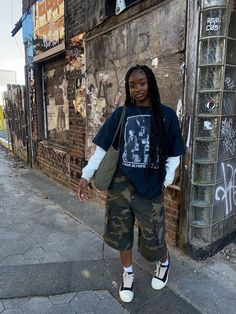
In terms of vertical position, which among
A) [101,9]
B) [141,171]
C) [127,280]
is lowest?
[127,280]

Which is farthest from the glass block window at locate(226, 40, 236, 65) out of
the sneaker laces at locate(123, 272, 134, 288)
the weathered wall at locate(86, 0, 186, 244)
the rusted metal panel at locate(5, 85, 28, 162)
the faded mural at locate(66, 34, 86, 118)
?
the rusted metal panel at locate(5, 85, 28, 162)

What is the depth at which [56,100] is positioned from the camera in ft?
19.6

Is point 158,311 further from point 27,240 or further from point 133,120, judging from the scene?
point 27,240

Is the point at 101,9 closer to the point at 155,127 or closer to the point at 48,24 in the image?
the point at 48,24

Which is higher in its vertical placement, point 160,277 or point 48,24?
point 48,24

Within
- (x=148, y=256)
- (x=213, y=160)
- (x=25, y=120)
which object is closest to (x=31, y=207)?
(x=148, y=256)

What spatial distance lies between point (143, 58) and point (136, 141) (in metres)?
1.54

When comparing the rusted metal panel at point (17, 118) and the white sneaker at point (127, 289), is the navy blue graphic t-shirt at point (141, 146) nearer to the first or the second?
the white sneaker at point (127, 289)

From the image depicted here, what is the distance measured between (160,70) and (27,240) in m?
2.43

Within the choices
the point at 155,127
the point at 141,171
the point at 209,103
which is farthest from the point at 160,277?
the point at 209,103

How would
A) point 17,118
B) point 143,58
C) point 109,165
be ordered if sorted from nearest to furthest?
point 109,165, point 143,58, point 17,118

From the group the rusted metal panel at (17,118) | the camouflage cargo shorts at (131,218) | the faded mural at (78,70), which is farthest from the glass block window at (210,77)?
the rusted metal panel at (17,118)

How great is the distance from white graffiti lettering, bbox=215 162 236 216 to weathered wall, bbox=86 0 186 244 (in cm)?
41

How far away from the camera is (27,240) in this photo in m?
3.40
